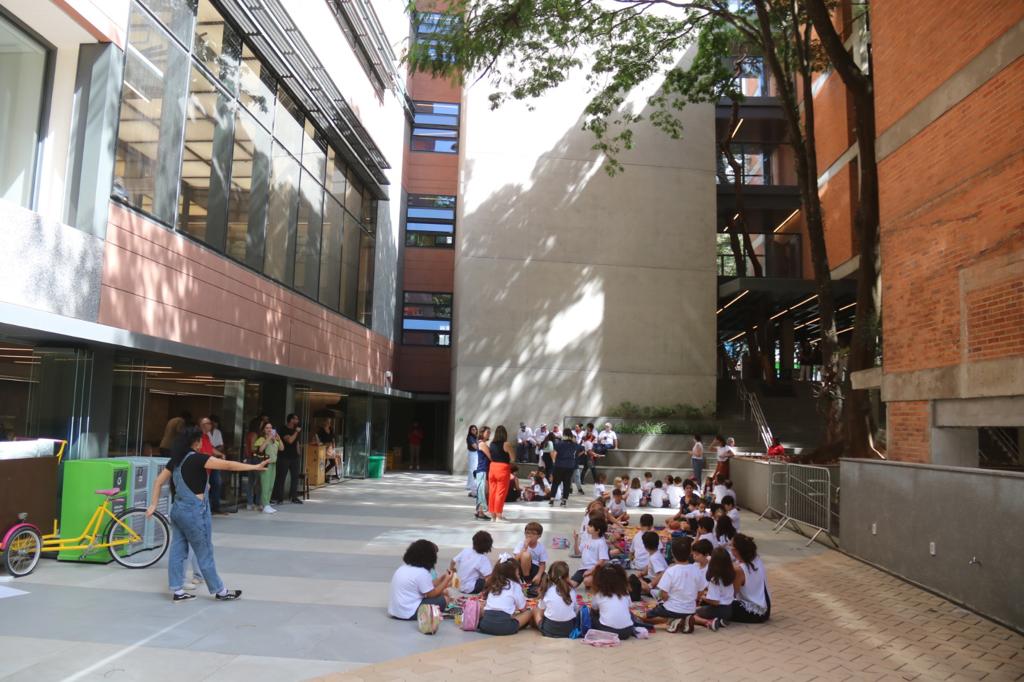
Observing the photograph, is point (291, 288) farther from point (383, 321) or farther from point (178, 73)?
point (383, 321)

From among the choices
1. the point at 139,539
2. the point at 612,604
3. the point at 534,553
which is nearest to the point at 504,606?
the point at 612,604

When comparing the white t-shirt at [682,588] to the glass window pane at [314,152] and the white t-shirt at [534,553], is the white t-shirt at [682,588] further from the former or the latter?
the glass window pane at [314,152]

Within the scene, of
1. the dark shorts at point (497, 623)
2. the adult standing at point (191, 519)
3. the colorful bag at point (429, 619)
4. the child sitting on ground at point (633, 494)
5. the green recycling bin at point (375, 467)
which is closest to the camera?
the colorful bag at point (429, 619)

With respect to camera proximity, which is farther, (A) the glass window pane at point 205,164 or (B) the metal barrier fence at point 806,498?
(B) the metal barrier fence at point 806,498

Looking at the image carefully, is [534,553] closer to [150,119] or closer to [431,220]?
[150,119]

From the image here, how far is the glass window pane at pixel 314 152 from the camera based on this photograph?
18328 millimetres

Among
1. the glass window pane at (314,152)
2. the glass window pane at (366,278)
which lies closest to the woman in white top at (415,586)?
the glass window pane at (314,152)

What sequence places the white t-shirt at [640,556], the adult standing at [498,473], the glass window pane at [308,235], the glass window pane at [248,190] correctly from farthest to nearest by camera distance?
1. the glass window pane at [308,235]
2. the glass window pane at [248,190]
3. the adult standing at [498,473]
4. the white t-shirt at [640,556]

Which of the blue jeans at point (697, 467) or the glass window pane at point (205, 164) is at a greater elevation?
the glass window pane at point (205, 164)

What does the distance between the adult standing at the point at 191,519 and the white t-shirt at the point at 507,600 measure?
8.70 feet

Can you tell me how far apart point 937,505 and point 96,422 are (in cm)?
1087

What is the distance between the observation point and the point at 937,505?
9047mm

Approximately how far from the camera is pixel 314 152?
1900 cm

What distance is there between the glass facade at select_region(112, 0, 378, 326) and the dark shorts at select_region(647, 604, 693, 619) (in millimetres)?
8981
